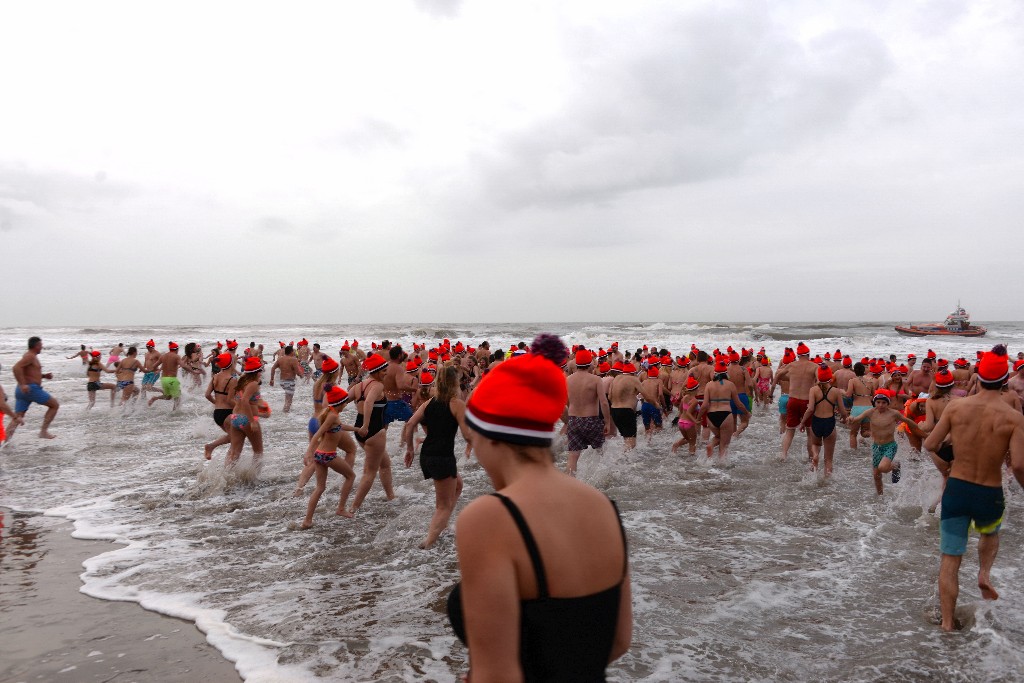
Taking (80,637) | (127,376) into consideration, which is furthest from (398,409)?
(127,376)

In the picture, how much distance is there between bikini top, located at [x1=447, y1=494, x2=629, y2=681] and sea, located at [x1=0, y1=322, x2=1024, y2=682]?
9.37ft

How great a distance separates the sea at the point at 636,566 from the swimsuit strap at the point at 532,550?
120 inches

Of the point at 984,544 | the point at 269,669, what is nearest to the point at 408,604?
the point at 269,669

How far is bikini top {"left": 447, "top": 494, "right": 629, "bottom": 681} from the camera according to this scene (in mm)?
1280

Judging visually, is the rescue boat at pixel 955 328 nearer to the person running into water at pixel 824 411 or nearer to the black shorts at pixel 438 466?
the person running into water at pixel 824 411

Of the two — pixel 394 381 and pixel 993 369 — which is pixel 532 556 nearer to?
pixel 993 369

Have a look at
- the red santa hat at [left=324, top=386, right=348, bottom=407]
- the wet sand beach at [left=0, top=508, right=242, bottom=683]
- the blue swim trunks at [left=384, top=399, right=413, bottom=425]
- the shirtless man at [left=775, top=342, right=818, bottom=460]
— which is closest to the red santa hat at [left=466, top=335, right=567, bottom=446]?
the wet sand beach at [left=0, top=508, right=242, bottom=683]

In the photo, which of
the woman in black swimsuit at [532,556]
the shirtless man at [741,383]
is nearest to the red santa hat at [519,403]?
the woman in black swimsuit at [532,556]

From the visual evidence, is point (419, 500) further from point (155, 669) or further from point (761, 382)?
point (761, 382)

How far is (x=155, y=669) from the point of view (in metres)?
3.90

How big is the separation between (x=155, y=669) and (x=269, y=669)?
723mm

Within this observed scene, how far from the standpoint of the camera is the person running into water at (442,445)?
242 inches

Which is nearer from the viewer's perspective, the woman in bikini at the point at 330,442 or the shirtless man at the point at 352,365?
the woman in bikini at the point at 330,442

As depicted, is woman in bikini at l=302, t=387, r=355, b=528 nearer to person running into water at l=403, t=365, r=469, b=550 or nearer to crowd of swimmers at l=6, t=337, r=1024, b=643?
crowd of swimmers at l=6, t=337, r=1024, b=643
